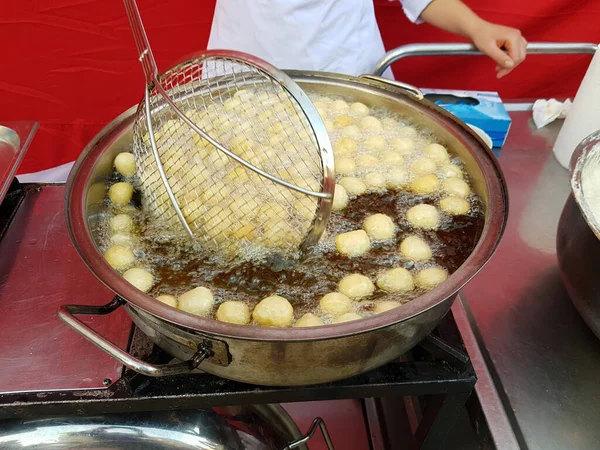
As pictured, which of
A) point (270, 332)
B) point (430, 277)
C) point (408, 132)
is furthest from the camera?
point (408, 132)

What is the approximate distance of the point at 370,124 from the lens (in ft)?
5.37

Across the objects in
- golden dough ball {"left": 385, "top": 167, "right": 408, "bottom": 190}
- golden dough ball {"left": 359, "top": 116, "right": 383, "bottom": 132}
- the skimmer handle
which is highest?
the skimmer handle

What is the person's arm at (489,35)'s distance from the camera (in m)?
2.03

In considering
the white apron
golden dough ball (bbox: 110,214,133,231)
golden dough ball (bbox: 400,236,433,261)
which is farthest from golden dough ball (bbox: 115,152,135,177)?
the white apron

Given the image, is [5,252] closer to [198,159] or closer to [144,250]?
[144,250]

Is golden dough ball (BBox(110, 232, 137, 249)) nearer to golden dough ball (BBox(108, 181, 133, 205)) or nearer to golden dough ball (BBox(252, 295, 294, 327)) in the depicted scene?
golden dough ball (BBox(108, 181, 133, 205))

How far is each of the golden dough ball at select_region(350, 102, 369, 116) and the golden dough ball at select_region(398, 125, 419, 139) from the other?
0.14 metres

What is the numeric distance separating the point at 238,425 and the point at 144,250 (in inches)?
23.0

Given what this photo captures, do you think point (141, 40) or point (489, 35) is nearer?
point (141, 40)

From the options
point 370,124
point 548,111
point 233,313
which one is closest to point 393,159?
point 370,124

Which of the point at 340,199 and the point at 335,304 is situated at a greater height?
the point at 340,199

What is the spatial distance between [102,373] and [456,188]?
110 cm

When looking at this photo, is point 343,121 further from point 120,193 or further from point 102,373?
point 102,373

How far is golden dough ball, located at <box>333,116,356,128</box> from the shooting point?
1644 mm
